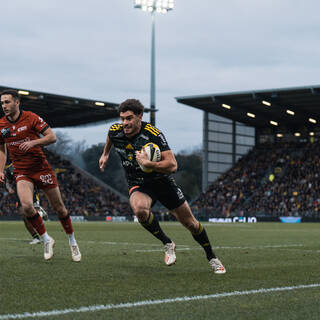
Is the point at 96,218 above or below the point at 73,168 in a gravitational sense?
below

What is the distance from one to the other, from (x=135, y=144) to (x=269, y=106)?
45130 millimetres

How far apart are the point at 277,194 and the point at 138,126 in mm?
43684

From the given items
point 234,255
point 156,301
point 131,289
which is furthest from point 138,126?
point 234,255

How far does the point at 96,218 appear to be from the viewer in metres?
48.0

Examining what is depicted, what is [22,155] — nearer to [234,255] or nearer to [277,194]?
[234,255]

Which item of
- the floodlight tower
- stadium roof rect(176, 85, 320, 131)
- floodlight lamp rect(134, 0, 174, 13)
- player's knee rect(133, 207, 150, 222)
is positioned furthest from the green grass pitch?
stadium roof rect(176, 85, 320, 131)

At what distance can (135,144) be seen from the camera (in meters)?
7.27

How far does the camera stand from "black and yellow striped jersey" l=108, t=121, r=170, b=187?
23.6ft

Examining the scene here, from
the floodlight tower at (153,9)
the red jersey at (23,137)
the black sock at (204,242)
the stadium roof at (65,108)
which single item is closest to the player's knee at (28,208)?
the red jersey at (23,137)

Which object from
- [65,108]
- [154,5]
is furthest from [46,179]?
[65,108]

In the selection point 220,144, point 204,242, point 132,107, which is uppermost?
point 220,144

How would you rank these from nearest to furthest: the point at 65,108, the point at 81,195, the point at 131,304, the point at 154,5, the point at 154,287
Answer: the point at 131,304 < the point at 154,287 < the point at 154,5 < the point at 65,108 < the point at 81,195

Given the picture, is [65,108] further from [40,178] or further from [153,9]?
[40,178]

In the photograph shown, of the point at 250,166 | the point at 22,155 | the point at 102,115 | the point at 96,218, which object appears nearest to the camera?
the point at 22,155
